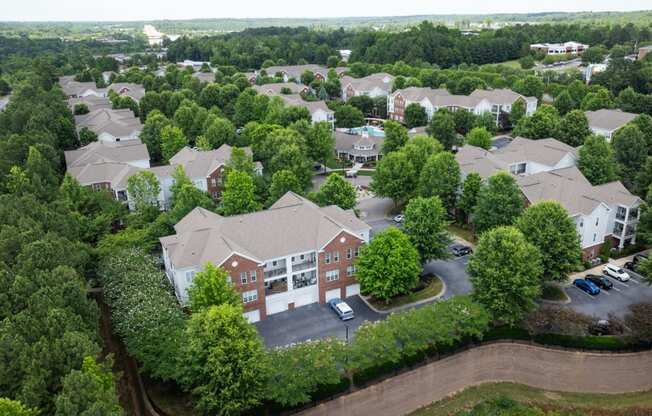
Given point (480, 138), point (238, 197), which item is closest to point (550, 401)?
point (238, 197)

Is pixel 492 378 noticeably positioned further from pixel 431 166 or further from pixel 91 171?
pixel 91 171

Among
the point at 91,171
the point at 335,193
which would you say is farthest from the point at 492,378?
the point at 91,171

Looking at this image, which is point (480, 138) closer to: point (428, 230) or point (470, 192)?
point (470, 192)

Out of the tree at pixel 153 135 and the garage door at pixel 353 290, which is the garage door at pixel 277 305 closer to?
the garage door at pixel 353 290

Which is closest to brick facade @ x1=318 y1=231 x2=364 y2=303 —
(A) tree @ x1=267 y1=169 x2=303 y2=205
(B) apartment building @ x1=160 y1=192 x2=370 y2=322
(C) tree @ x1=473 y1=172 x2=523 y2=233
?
(B) apartment building @ x1=160 y1=192 x2=370 y2=322

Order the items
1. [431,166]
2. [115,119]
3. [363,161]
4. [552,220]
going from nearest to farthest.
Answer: [552,220]
[431,166]
[363,161]
[115,119]
